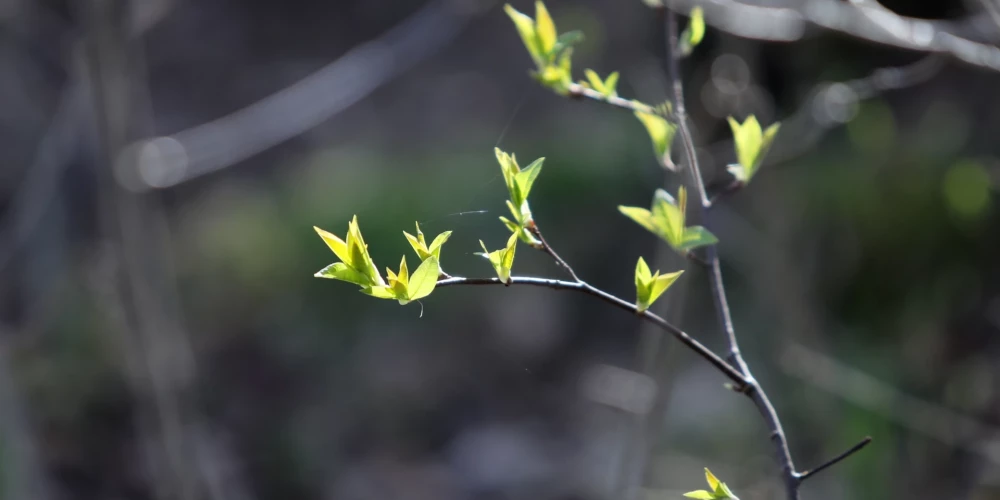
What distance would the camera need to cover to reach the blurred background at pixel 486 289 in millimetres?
1314

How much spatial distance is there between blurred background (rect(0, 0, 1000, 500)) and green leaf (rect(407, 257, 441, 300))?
1.35ft

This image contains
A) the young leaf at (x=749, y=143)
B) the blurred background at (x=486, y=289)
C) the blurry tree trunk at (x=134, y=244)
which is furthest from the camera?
the blurred background at (x=486, y=289)

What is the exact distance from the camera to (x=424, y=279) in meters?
0.37

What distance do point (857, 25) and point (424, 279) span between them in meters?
0.72

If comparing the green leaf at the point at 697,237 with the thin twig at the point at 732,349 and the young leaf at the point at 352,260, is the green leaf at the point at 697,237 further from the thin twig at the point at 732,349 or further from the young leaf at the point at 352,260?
the young leaf at the point at 352,260

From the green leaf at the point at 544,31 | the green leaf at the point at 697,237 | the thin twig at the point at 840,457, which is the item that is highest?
the green leaf at the point at 544,31

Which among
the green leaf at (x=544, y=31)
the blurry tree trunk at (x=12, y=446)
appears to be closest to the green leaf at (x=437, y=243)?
the green leaf at (x=544, y=31)

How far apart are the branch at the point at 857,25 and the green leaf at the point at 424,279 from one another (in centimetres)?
43

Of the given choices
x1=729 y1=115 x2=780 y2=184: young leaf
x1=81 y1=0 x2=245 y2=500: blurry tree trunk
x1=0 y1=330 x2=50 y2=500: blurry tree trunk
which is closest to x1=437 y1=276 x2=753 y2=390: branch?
x1=729 y1=115 x2=780 y2=184: young leaf

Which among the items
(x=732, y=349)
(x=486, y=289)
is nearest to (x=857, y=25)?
(x=732, y=349)

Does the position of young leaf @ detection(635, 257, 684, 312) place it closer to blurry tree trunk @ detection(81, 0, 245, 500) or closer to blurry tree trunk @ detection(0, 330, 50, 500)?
blurry tree trunk @ detection(81, 0, 245, 500)

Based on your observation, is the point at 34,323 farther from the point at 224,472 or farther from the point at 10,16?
the point at 10,16

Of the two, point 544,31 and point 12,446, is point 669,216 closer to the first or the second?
point 544,31

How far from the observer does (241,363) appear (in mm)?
2512
